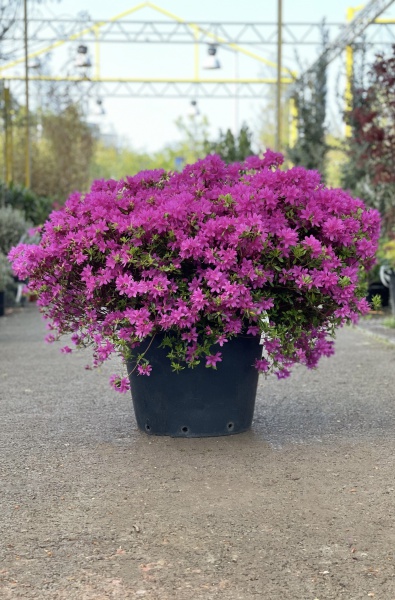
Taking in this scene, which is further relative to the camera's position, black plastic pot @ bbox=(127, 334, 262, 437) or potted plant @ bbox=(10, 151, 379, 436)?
black plastic pot @ bbox=(127, 334, 262, 437)

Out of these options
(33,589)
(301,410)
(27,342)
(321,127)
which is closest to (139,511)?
(33,589)

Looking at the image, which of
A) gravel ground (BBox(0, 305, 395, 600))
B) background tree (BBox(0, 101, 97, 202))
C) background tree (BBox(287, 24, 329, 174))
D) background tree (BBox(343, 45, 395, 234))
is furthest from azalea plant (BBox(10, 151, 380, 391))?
background tree (BBox(0, 101, 97, 202))

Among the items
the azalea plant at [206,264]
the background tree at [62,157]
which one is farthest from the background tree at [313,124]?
the azalea plant at [206,264]

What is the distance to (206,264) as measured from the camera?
212 inches

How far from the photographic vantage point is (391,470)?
5.02m

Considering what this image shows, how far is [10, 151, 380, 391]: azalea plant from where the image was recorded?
5.14 m

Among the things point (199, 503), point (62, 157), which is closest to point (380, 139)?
point (199, 503)

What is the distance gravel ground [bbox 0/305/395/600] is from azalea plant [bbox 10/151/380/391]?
0.55 m

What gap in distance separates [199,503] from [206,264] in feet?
4.92

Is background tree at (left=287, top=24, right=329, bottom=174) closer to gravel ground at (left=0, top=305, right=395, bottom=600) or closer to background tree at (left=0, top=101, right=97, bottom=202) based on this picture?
background tree at (left=0, top=101, right=97, bottom=202)

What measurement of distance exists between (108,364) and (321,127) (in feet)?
44.7

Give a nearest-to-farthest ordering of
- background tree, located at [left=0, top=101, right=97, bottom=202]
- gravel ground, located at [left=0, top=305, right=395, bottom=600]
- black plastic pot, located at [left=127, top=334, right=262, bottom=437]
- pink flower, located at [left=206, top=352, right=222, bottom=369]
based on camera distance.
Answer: gravel ground, located at [left=0, top=305, right=395, bottom=600], pink flower, located at [left=206, top=352, right=222, bottom=369], black plastic pot, located at [left=127, top=334, right=262, bottom=437], background tree, located at [left=0, top=101, right=97, bottom=202]

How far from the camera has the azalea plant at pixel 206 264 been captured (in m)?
5.14

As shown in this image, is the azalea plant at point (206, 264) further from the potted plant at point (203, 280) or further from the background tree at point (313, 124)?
the background tree at point (313, 124)
